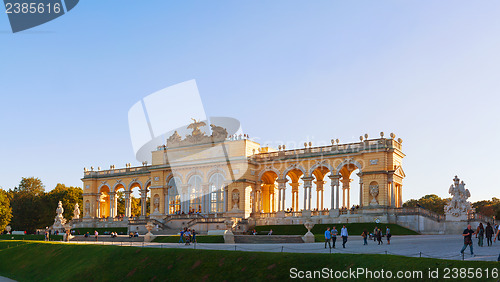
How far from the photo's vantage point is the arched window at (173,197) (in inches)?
2788

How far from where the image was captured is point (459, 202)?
48.6 meters

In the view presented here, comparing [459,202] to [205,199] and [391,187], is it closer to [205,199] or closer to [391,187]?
[391,187]

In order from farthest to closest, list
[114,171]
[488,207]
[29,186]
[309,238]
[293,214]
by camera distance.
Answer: [29,186] < [488,207] < [114,171] < [293,214] < [309,238]

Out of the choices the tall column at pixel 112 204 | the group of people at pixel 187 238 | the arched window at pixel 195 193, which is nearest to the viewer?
the group of people at pixel 187 238

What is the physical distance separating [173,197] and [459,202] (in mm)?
36713

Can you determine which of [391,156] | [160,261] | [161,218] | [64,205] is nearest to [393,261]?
[160,261]

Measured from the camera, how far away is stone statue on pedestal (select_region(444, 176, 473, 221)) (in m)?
48.2

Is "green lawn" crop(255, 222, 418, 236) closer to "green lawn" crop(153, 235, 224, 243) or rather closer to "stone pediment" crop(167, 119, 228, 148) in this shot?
"green lawn" crop(153, 235, 224, 243)

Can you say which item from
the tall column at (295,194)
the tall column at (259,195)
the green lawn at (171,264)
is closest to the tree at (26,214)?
the green lawn at (171,264)

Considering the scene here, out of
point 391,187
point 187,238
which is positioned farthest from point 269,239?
point 391,187

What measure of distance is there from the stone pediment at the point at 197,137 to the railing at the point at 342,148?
560 centimetres

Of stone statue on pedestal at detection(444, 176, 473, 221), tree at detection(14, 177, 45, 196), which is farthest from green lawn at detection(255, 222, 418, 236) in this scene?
tree at detection(14, 177, 45, 196)

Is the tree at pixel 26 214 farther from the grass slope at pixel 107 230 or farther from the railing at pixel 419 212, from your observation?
the railing at pixel 419 212

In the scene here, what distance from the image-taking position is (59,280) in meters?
36.9
